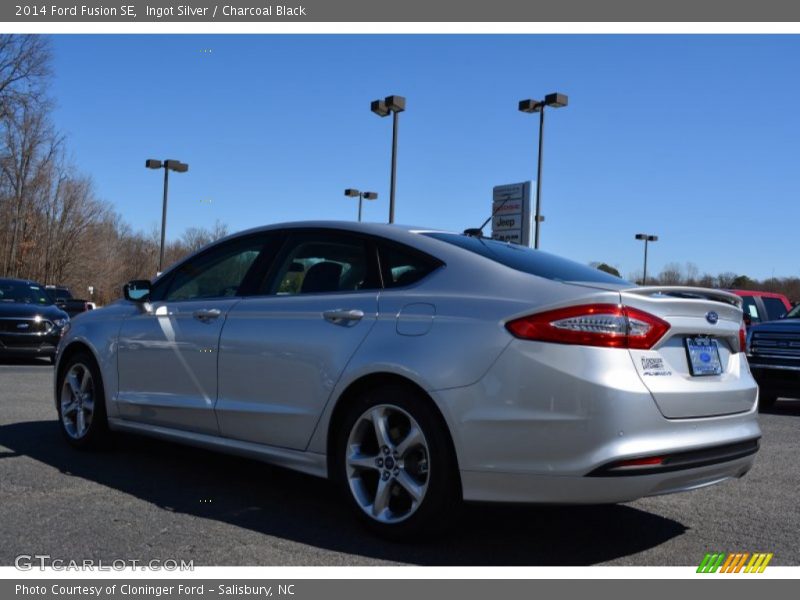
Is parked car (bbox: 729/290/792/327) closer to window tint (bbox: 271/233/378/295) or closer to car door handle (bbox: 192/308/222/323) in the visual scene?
window tint (bbox: 271/233/378/295)

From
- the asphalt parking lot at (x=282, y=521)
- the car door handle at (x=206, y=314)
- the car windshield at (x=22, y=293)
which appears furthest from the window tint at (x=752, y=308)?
the car windshield at (x=22, y=293)

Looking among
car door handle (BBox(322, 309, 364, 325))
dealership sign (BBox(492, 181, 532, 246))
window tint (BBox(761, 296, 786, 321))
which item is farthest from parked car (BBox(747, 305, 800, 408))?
dealership sign (BBox(492, 181, 532, 246))

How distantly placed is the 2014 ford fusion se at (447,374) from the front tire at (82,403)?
2.80ft

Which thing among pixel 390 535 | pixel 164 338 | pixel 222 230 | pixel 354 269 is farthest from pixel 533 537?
pixel 222 230

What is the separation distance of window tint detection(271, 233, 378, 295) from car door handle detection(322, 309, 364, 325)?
18 centimetres

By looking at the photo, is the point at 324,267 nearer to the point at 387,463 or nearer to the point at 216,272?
the point at 216,272

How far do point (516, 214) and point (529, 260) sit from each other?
17.3 m

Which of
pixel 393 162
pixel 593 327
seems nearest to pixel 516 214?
pixel 393 162

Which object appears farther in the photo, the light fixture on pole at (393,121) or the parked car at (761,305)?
the light fixture on pole at (393,121)

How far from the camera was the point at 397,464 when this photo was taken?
3.90 metres

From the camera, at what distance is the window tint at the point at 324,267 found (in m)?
4.46

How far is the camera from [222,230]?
4197 cm

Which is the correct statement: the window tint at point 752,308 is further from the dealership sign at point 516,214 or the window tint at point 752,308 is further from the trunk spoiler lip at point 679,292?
the trunk spoiler lip at point 679,292

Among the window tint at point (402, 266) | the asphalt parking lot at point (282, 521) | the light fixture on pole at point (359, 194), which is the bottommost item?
the asphalt parking lot at point (282, 521)
